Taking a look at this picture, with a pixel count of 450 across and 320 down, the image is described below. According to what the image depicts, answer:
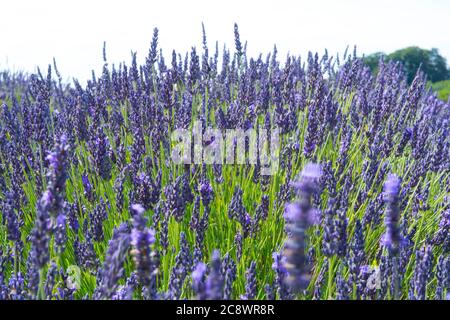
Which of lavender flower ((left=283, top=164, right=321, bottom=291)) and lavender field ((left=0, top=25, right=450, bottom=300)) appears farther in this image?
lavender field ((left=0, top=25, right=450, bottom=300))

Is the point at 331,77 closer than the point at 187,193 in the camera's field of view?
No

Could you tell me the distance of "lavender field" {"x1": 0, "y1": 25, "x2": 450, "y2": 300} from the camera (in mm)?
1351

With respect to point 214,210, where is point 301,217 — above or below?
above

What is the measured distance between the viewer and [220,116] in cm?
318

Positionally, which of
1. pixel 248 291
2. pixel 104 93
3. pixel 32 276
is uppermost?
pixel 104 93

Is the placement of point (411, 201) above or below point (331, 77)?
below

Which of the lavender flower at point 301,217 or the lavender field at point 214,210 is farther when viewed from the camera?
the lavender field at point 214,210

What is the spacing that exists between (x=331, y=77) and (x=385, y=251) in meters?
3.29

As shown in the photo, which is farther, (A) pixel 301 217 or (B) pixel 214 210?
(B) pixel 214 210

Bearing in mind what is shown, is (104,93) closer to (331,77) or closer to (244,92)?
(244,92)

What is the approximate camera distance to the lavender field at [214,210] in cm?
135

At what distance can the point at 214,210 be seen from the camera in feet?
9.01
